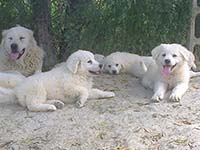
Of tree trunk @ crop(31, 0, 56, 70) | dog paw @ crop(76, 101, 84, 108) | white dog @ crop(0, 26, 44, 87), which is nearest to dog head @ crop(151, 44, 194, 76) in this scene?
dog paw @ crop(76, 101, 84, 108)

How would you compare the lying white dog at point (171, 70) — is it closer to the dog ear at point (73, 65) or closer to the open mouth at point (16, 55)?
the dog ear at point (73, 65)

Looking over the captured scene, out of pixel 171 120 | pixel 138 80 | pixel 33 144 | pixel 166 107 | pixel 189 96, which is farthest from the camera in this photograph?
pixel 138 80

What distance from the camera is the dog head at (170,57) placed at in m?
5.82

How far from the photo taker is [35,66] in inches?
→ 278

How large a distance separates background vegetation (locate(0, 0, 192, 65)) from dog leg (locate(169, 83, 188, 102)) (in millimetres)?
1918

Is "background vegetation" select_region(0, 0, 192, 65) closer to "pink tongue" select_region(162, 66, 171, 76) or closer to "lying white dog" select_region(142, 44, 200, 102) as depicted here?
"lying white dog" select_region(142, 44, 200, 102)

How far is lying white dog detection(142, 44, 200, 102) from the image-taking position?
5805mm

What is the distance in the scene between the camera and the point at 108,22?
784 centimetres

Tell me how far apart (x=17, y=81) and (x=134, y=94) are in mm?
1430

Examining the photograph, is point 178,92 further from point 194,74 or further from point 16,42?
point 16,42

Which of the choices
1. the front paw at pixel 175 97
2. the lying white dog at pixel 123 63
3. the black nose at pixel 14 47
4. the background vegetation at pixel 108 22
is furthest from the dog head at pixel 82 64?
the background vegetation at pixel 108 22

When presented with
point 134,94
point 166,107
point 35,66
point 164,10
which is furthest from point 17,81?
point 164,10

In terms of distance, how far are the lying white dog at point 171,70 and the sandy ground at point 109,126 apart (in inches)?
5.0

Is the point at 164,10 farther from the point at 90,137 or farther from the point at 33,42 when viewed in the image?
the point at 90,137
